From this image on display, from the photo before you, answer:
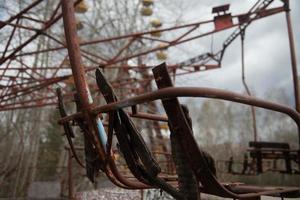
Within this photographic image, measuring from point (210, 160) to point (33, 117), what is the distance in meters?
16.0

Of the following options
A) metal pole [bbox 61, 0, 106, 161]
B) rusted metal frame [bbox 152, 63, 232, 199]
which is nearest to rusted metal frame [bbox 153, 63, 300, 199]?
rusted metal frame [bbox 152, 63, 232, 199]

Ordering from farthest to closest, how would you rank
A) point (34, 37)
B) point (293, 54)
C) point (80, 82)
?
point (293, 54) < point (34, 37) < point (80, 82)

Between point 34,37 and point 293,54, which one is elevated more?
point 34,37

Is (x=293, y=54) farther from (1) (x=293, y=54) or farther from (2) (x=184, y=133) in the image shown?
(2) (x=184, y=133)

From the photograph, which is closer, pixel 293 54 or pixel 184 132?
pixel 184 132

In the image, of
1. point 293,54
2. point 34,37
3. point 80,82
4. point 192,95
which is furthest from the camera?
point 293,54

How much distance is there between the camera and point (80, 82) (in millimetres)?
1880

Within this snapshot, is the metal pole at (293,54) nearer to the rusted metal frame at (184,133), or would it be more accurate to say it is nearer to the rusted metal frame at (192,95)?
the rusted metal frame at (192,95)

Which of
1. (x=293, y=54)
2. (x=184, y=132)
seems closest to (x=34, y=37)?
(x=293, y=54)

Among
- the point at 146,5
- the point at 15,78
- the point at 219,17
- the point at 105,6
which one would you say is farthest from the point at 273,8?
the point at 105,6

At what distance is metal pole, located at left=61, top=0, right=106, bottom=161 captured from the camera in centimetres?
177

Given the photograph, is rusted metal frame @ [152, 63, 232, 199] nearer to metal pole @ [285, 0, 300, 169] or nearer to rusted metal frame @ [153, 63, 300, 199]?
rusted metal frame @ [153, 63, 300, 199]

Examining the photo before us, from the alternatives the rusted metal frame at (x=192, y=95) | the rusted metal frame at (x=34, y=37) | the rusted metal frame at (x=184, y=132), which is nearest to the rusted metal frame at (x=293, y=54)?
the rusted metal frame at (x=192, y=95)

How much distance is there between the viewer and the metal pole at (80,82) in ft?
5.82
